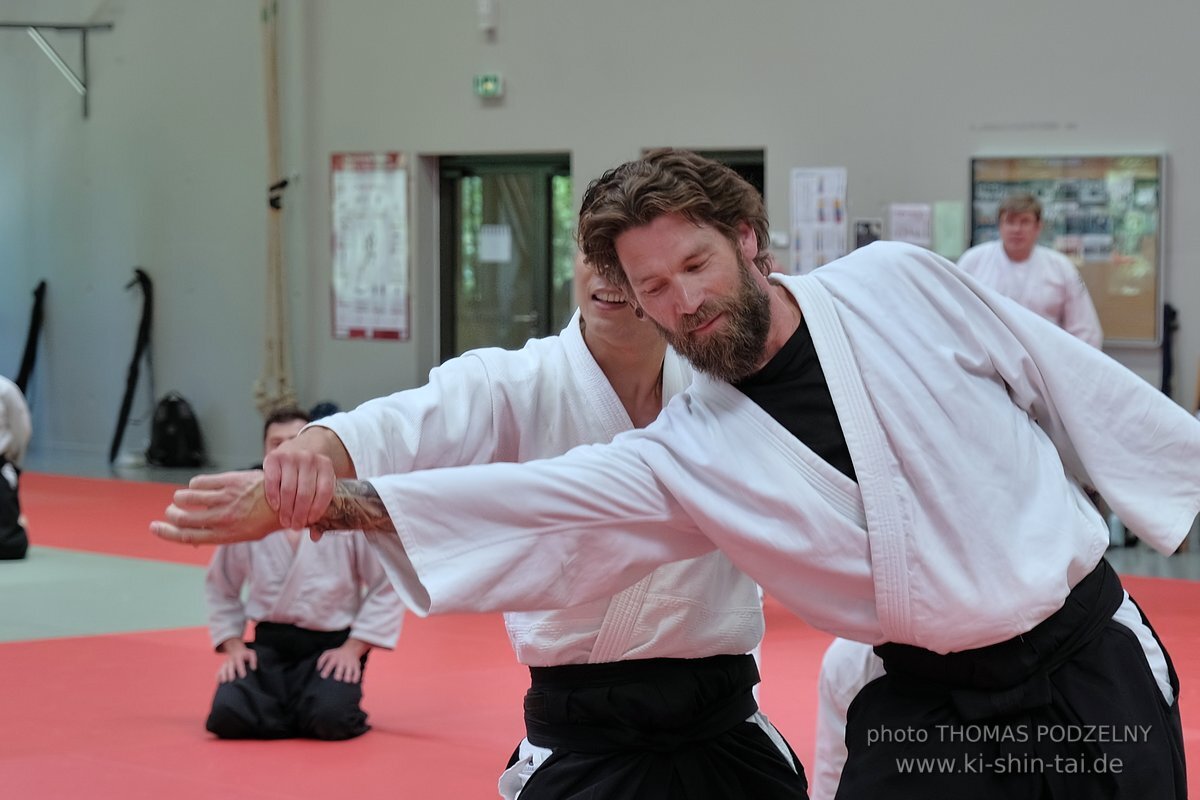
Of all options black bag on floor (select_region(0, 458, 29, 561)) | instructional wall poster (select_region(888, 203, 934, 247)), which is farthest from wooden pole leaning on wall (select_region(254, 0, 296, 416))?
instructional wall poster (select_region(888, 203, 934, 247))

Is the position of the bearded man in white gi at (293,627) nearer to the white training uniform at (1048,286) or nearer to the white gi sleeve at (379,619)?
the white gi sleeve at (379,619)

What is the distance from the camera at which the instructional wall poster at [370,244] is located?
984 cm

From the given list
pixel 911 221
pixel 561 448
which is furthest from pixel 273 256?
pixel 561 448

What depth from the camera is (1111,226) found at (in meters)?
7.93

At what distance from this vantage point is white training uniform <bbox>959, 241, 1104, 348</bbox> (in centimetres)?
723

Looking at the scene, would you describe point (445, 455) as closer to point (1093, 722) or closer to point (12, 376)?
point (1093, 722)

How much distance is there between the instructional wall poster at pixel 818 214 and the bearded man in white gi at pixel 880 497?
21.3ft

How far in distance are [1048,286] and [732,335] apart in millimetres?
5676

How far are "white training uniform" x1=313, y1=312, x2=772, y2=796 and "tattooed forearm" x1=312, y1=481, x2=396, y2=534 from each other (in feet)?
0.91

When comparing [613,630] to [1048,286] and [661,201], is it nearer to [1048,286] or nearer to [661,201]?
[661,201]

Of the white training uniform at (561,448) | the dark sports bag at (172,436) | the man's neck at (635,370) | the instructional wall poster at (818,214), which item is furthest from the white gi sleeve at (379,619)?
the dark sports bag at (172,436)

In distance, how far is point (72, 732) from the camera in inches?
157

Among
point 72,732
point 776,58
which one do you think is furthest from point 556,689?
point 776,58

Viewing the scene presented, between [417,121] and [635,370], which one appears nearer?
[635,370]
